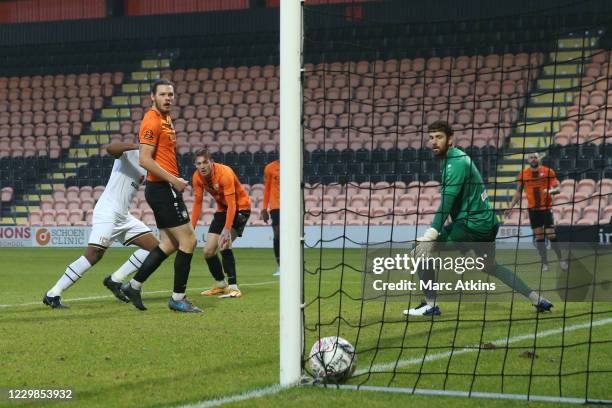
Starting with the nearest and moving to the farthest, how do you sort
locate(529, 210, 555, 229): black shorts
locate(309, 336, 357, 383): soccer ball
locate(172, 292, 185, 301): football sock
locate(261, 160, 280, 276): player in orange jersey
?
locate(309, 336, 357, 383): soccer ball → locate(172, 292, 185, 301): football sock → locate(261, 160, 280, 276): player in orange jersey → locate(529, 210, 555, 229): black shorts

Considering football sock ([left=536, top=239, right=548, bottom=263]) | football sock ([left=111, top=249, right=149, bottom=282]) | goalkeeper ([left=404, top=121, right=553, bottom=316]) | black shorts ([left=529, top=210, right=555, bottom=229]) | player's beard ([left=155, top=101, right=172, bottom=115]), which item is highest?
player's beard ([left=155, top=101, right=172, bottom=115])

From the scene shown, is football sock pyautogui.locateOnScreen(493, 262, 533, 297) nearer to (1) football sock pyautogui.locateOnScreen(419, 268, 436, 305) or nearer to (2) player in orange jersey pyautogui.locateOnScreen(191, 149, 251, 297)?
(1) football sock pyautogui.locateOnScreen(419, 268, 436, 305)

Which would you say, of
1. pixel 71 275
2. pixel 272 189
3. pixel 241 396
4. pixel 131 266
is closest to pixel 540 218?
pixel 272 189

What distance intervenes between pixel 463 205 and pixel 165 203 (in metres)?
2.64

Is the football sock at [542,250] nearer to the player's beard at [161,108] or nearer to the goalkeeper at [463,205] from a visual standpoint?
the goalkeeper at [463,205]

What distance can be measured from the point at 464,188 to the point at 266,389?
3.96 metres

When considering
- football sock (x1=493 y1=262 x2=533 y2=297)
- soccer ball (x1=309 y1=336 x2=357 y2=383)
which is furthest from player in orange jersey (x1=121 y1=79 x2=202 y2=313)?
soccer ball (x1=309 y1=336 x2=357 y2=383)

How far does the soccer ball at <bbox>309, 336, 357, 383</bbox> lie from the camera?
531 centimetres

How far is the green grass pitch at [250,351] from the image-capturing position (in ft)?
16.6

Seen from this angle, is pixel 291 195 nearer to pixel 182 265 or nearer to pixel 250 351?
pixel 250 351

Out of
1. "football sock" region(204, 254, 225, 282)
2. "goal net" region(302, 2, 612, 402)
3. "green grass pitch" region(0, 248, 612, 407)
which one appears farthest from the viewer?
"football sock" region(204, 254, 225, 282)

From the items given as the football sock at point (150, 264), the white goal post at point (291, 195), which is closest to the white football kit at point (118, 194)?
the football sock at point (150, 264)

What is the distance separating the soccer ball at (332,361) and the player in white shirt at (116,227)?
4.45m

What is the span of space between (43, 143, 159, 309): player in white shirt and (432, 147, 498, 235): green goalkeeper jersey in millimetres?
3035
